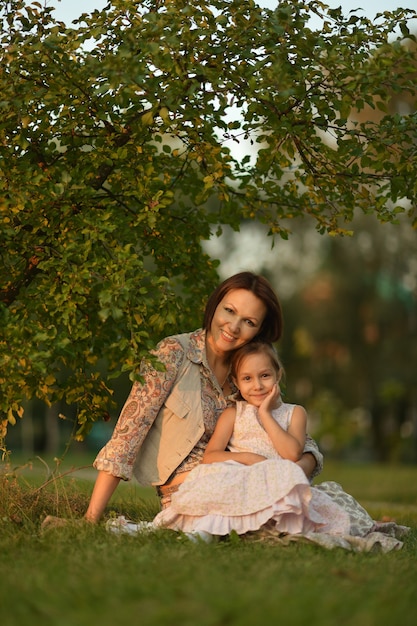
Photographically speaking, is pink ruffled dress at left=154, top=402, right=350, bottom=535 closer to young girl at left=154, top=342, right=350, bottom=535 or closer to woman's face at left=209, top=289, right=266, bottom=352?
young girl at left=154, top=342, right=350, bottom=535

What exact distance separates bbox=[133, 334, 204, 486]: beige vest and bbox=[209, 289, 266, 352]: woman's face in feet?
0.89

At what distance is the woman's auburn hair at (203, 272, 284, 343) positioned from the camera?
5445 mm

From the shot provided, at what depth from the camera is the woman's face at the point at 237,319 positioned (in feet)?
17.6

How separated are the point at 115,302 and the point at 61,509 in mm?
1482

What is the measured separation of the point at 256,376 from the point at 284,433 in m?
0.38

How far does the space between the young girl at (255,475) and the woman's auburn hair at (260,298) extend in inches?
5.8

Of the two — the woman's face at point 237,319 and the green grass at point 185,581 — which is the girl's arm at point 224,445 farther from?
the green grass at point 185,581

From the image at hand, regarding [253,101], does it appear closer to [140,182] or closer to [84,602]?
[140,182]

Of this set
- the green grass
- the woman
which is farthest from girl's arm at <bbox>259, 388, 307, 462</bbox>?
the green grass

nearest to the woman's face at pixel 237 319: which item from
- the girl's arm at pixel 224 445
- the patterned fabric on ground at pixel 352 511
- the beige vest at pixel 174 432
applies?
the beige vest at pixel 174 432

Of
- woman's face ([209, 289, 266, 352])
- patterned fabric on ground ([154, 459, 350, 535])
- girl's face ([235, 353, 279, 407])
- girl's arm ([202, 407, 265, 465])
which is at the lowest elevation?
patterned fabric on ground ([154, 459, 350, 535])

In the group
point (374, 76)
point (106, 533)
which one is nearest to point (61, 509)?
point (106, 533)

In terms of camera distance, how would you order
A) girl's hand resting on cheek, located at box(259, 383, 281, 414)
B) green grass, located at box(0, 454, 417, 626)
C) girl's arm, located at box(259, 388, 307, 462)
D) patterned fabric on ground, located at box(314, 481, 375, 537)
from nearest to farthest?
green grass, located at box(0, 454, 417, 626) → patterned fabric on ground, located at box(314, 481, 375, 537) → girl's arm, located at box(259, 388, 307, 462) → girl's hand resting on cheek, located at box(259, 383, 281, 414)

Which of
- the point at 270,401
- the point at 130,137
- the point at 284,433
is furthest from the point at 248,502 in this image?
the point at 130,137
